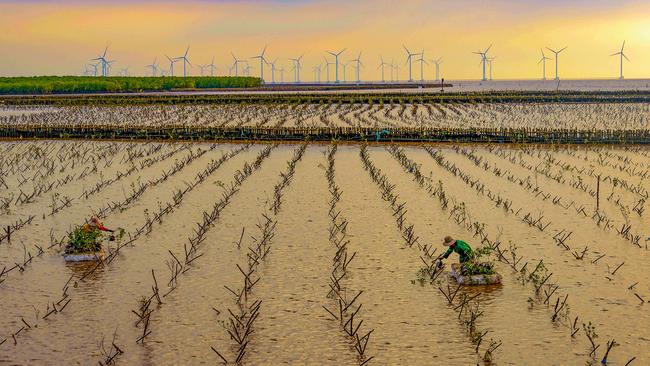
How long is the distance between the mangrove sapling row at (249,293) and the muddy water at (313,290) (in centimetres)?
11

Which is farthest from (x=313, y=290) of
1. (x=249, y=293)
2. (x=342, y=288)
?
(x=249, y=293)

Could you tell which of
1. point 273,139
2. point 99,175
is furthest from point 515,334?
point 273,139

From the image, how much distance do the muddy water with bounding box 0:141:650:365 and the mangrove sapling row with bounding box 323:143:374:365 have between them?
0.11 metres

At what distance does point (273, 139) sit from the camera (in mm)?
30797

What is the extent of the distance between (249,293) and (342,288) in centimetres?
128

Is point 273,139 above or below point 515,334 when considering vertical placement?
above

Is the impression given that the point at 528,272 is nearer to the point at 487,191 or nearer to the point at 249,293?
the point at 249,293

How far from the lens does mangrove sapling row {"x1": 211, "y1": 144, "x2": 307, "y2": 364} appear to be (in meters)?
8.63

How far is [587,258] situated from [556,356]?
14.4ft

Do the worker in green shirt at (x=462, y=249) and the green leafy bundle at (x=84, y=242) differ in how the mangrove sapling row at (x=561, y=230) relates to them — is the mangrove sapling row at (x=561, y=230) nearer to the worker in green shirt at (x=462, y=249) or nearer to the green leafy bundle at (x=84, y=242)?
the worker in green shirt at (x=462, y=249)

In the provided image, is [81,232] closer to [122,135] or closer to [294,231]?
[294,231]

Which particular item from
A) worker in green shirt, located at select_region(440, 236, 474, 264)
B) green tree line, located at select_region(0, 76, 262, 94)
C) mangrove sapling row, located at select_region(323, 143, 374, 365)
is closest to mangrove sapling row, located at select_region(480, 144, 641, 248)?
worker in green shirt, located at select_region(440, 236, 474, 264)

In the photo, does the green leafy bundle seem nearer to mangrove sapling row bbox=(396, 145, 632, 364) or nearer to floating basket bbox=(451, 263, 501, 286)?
floating basket bbox=(451, 263, 501, 286)

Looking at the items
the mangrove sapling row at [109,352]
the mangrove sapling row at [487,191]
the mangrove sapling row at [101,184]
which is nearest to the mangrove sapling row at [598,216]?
the mangrove sapling row at [487,191]
